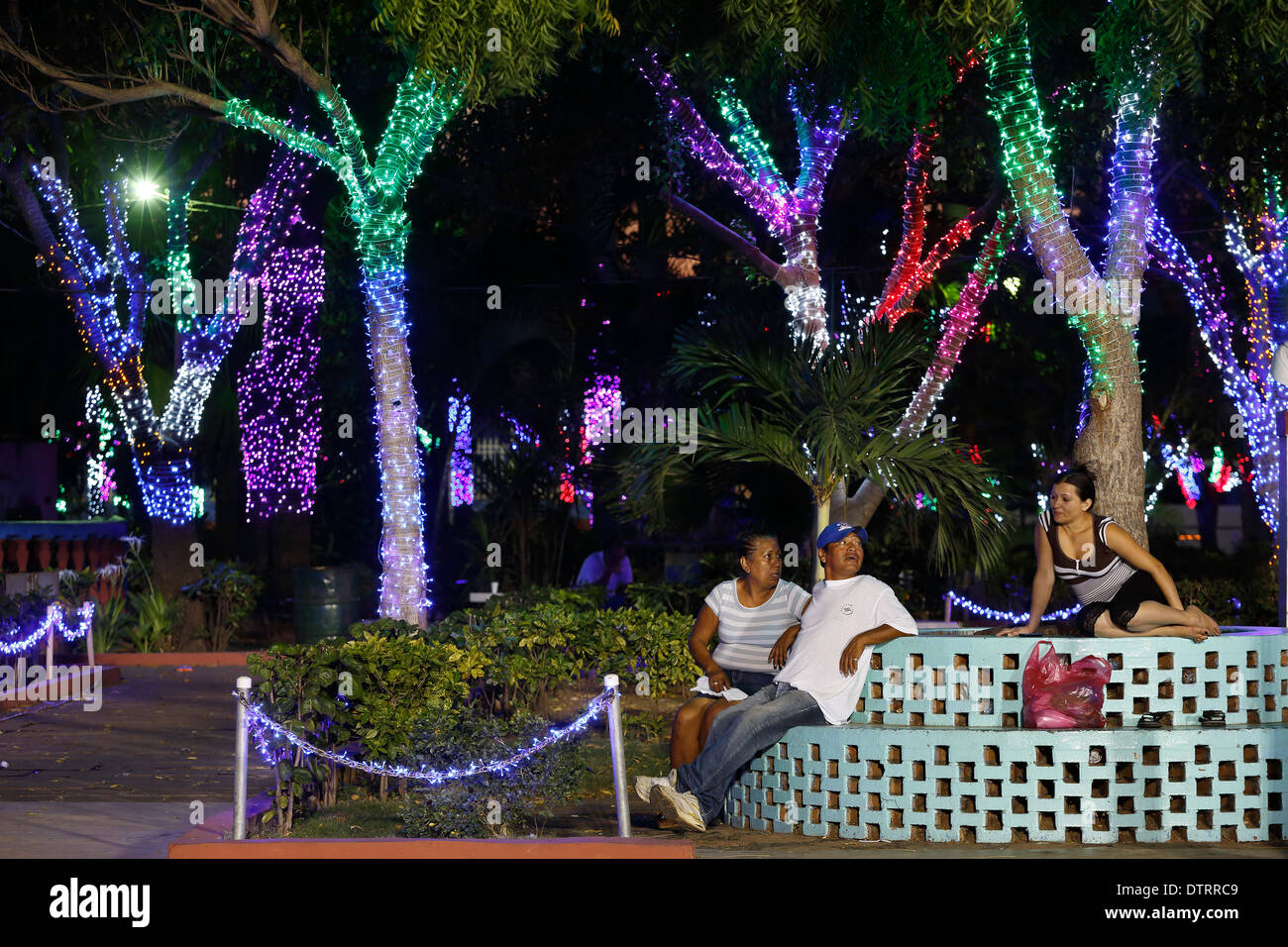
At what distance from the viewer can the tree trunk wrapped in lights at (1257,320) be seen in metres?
17.8

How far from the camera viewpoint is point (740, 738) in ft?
25.6

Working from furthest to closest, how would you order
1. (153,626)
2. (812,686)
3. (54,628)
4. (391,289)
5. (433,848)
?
1. (153,626)
2. (54,628)
3. (391,289)
4. (812,686)
5. (433,848)

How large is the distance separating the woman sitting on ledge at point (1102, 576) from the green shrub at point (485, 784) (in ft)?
8.12

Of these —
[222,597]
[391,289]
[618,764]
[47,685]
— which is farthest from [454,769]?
[222,597]

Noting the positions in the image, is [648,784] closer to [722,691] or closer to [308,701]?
[722,691]

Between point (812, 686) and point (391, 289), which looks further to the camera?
point (391, 289)

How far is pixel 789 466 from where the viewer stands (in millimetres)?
12445

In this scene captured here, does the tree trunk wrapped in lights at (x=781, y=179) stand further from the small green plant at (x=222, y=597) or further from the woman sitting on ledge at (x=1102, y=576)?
the small green plant at (x=222, y=597)

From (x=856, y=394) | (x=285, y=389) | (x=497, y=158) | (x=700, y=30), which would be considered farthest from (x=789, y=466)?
(x=285, y=389)

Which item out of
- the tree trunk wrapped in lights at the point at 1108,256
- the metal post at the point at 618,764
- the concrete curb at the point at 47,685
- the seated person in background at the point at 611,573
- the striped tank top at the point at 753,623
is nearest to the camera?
the metal post at the point at 618,764

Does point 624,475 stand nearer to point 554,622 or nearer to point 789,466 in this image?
point 789,466

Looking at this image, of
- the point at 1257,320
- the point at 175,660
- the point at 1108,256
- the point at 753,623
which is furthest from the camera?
the point at 1257,320

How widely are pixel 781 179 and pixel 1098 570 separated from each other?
8.58 meters

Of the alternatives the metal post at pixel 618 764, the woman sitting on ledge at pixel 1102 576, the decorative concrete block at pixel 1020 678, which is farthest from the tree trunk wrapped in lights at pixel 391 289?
the woman sitting on ledge at pixel 1102 576
